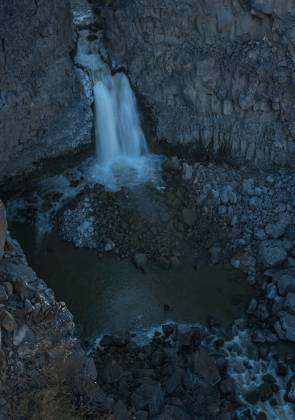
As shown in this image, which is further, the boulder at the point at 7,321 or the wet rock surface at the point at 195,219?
the wet rock surface at the point at 195,219

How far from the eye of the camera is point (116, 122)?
2562cm

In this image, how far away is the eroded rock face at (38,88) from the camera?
866 inches

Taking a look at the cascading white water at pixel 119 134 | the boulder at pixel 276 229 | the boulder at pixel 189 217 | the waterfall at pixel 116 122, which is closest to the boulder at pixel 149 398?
the boulder at pixel 189 217

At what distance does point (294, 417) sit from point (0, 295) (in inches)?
374

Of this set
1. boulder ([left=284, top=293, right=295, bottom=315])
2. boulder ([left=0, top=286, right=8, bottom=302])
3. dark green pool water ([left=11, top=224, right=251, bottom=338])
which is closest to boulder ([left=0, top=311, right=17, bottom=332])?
boulder ([left=0, top=286, right=8, bottom=302])

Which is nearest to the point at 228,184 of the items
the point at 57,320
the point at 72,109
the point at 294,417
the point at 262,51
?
the point at 262,51

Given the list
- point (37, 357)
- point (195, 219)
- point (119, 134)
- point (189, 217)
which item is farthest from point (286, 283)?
point (37, 357)

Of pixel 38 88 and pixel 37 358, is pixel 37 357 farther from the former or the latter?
pixel 38 88

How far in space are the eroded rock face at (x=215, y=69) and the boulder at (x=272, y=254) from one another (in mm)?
4023

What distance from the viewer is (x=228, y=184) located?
2398 cm

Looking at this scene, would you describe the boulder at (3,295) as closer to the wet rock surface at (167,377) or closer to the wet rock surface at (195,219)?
the wet rock surface at (167,377)

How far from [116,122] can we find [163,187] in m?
3.68

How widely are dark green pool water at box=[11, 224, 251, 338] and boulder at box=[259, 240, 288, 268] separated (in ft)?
3.61

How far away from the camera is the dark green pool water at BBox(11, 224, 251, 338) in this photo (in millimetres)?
20375
